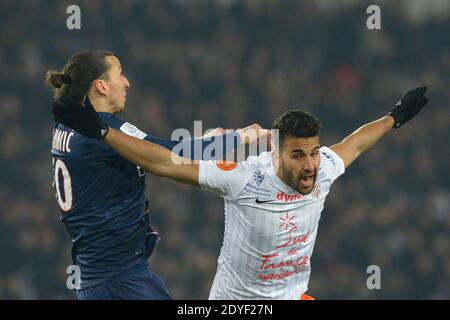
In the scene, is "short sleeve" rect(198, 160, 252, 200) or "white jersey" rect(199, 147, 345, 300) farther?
"white jersey" rect(199, 147, 345, 300)

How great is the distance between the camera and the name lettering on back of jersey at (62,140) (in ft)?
21.0

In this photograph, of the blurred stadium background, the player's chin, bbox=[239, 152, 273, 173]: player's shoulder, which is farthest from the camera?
the blurred stadium background

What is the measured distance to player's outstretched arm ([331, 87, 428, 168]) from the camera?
6930 mm

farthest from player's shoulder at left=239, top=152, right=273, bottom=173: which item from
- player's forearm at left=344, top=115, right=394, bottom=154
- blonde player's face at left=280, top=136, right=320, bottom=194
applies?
player's forearm at left=344, top=115, right=394, bottom=154

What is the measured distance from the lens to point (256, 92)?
1474 centimetres

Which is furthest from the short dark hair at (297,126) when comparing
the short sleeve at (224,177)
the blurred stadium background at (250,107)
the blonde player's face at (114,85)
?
the blurred stadium background at (250,107)

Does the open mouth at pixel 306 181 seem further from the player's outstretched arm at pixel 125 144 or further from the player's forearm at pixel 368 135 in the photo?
the player's forearm at pixel 368 135

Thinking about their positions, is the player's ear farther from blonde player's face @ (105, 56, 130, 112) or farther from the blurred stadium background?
the blurred stadium background

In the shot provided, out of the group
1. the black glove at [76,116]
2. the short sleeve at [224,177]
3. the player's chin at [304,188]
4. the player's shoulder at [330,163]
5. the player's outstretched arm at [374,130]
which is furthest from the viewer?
the player's outstretched arm at [374,130]

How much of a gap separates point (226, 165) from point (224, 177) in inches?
3.6

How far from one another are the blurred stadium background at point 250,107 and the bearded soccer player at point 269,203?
17.8 ft

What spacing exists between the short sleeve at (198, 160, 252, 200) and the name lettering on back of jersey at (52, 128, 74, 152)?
807 millimetres
